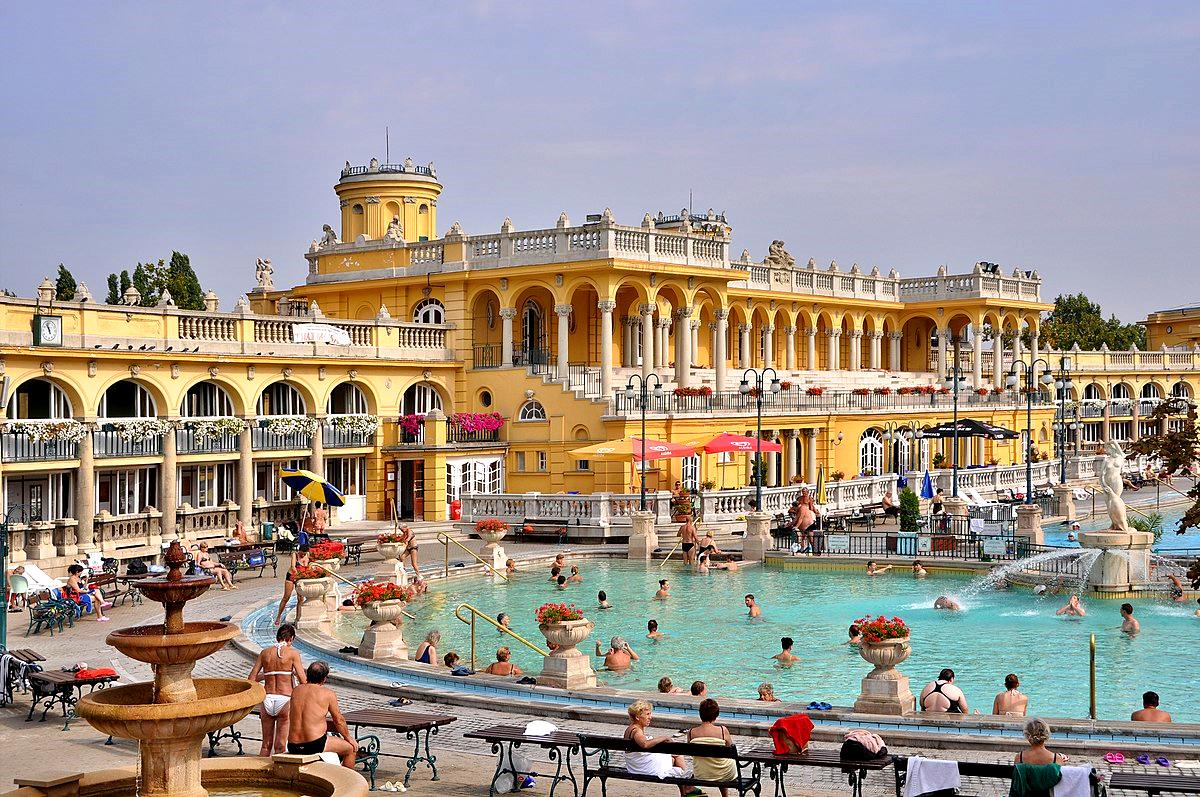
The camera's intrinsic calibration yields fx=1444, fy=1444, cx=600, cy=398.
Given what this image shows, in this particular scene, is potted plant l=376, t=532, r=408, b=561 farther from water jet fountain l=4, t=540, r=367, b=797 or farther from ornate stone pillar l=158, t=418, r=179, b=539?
water jet fountain l=4, t=540, r=367, b=797

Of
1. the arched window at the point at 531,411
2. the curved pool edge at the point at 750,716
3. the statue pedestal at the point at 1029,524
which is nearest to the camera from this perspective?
the curved pool edge at the point at 750,716

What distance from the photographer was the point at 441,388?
1822 inches

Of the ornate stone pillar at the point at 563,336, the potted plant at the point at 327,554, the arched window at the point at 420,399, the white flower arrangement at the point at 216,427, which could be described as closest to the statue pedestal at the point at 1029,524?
the ornate stone pillar at the point at 563,336

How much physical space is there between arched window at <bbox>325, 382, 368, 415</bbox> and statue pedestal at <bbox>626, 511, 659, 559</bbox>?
1097 centimetres

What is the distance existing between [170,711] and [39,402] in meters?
26.1

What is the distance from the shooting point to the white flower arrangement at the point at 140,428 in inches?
1393

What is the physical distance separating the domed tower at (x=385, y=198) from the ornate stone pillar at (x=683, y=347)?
13.5 m

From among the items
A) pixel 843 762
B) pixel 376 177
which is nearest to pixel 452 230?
pixel 376 177

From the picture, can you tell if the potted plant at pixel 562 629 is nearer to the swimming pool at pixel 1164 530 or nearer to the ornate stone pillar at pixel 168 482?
the ornate stone pillar at pixel 168 482

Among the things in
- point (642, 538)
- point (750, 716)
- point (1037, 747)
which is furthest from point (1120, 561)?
point (1037, 747)

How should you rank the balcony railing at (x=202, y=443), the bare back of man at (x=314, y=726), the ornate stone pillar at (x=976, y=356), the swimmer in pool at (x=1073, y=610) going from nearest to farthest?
the bare back of man at (x=314, y=726)
the swimmer in pool at (x=1073, y=610)
the balcony railing at (x=202, y=443)
the ornate stone pillar at (x=976, y=356)

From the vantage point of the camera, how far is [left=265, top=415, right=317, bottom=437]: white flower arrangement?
39.6 metres

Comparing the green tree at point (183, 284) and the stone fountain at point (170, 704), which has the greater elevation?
the green tree at point (183, 284)

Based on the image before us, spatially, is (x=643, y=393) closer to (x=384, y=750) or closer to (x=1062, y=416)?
(x=1062, y=416)
